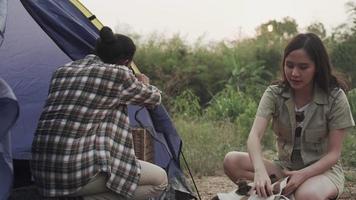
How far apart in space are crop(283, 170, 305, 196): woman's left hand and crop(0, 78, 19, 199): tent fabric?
1.29 m

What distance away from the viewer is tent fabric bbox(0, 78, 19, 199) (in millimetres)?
2436

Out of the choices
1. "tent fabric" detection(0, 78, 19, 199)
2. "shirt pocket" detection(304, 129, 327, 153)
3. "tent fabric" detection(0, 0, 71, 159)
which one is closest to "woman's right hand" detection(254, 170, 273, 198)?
"shirt pocket" detection(304, 129, 327, 153)

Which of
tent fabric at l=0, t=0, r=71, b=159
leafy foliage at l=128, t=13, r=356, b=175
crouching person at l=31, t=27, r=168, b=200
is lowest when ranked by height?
leafy foliage at l=128, t=13, r=356, b=175

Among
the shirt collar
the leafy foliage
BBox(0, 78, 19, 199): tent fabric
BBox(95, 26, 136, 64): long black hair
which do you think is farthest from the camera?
the leafy foliage

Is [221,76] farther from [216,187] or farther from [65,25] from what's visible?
[65,25]

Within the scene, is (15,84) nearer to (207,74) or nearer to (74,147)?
(74,147)

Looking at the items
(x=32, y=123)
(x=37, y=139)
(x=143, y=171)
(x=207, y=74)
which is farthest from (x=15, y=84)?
(x=207, y=74)

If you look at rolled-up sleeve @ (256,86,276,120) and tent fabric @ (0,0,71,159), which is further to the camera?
tent fabric @ (0,0,71,159)

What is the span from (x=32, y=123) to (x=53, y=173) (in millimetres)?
1014

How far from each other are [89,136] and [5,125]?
1.27 ft

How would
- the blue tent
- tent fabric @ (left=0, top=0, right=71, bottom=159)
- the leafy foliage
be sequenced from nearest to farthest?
the blue tent < tent fabric @ (left=0, top=0, right=71, bottom=159) < the leafy foliage

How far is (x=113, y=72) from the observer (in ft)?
8.75

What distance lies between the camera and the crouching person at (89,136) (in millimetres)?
2609

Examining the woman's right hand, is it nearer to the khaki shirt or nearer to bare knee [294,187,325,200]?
bare knee [294,187,325,200]
